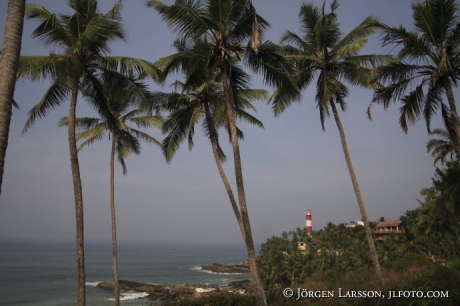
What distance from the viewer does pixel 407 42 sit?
10273mm

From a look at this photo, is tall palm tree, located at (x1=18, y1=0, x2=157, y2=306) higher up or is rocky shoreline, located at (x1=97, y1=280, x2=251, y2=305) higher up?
tall palm tree, located at (x1=18, y1=0, x2=157, y2=306)

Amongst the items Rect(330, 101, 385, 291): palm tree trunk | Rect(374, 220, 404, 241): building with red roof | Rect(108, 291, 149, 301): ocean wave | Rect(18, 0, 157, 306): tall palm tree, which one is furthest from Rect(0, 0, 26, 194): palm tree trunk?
Rect(374, 220, 404, 241): building with red roof

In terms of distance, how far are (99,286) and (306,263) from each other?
111 ft

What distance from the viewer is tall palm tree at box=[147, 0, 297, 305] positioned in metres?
9.93

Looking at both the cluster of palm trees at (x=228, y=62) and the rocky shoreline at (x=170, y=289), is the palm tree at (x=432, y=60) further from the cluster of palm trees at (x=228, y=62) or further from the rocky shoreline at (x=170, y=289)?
the rocky shoreline at (x=170, y=289)

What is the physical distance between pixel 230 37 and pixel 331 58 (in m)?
5.00

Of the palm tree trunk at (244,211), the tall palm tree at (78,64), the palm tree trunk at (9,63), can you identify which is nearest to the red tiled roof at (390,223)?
the palm tree trunk at (244,211)

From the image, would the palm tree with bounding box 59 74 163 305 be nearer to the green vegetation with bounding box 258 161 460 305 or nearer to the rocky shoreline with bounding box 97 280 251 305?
the green vegetation with bounding box 258 161 460 305

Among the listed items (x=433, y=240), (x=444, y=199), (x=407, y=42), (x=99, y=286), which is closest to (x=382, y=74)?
(x=407, y=42)

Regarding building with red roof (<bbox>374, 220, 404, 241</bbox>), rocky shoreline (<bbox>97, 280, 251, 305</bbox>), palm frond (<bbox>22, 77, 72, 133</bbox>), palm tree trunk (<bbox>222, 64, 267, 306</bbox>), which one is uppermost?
palm frond (<bbox>22, 77, 72, 133</bbox>)

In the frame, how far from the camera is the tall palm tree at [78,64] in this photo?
936 cm

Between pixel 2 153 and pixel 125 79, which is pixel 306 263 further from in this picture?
pixel 2 153

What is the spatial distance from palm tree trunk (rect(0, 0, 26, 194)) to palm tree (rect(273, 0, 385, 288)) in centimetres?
979

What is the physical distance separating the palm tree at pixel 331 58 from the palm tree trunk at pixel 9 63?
979 cm
